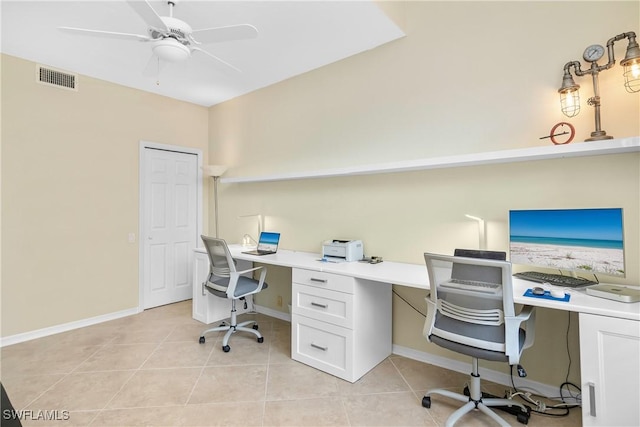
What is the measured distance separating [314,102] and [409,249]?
1.85 metres

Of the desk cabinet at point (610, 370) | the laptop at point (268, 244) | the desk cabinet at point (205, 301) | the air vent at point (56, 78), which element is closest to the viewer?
the desk cabinet at point (610, 370)

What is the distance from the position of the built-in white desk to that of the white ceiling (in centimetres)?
197

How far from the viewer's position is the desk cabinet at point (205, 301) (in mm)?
3488

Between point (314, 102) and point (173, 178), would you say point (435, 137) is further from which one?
point (173, 178)

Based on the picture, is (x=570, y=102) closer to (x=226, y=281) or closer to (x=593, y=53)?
(x=593, y=53)

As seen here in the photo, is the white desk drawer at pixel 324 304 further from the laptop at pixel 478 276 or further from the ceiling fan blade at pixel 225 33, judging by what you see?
the ceiling fan blade at pixel 225 33

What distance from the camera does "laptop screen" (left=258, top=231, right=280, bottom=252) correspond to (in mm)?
3367

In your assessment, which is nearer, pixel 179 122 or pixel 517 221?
pixel 517 221

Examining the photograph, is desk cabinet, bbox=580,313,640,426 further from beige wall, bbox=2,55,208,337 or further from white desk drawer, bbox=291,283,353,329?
beige wall, bbox=2,55,208,337

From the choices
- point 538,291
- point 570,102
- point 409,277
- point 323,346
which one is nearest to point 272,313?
point 323,346

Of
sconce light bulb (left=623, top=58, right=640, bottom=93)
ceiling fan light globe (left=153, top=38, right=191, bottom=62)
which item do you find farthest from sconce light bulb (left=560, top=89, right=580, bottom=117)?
ceiling fan light globe (left=153, top=38, right=191, bottom=62)

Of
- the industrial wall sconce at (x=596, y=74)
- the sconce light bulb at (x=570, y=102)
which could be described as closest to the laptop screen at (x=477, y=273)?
the industrial wall sconce at (x=596, y=74)

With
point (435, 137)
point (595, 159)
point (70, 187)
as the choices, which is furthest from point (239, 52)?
point (595, 159)

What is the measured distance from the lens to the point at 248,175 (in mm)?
4148
